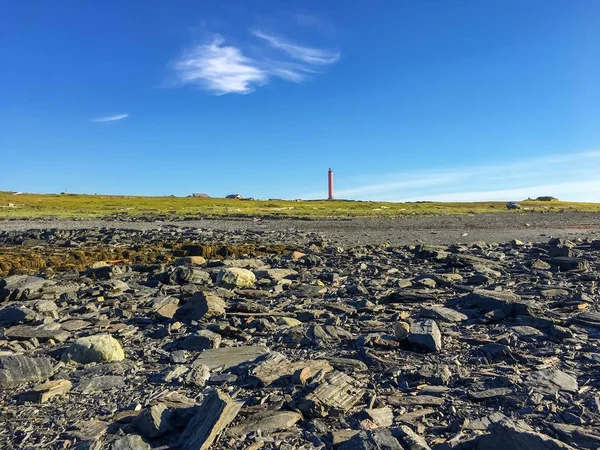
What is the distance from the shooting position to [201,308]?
25.9 ft

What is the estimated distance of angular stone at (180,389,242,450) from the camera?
3.68m

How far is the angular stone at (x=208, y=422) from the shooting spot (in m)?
3.68

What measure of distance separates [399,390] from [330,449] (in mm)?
1435

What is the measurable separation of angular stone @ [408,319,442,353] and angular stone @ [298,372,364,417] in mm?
1520

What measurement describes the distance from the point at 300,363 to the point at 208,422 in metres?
1.77

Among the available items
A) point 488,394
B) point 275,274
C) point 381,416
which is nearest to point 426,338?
point 488,394

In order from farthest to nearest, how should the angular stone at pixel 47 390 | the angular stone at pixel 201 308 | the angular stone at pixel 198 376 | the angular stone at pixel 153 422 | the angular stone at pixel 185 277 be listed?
the angular stone at pixel 185 277 < the angular stone at pixel 201 308 < the angular stone at pixel 198 376 < the angular stone at pixel 47 390 < the angular stone at pixel 153 422

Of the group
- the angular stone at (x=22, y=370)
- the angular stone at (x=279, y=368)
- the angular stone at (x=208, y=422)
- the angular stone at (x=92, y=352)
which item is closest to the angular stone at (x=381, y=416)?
the angular stone at (x=279, y=368)

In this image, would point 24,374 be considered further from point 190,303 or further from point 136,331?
point 190,303

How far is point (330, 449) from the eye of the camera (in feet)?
12.1

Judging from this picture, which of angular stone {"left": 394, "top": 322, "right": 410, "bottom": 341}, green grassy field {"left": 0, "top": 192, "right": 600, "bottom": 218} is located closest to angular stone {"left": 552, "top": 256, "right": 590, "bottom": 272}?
angular stone {"left": 394, "top": 322, "right": 410, "bottom": 341}

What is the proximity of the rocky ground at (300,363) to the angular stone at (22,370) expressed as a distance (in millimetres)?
17

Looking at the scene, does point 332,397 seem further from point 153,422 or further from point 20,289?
point 20,289

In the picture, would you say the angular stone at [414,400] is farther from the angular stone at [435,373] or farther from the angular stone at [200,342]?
the angular stone at [200,342]
